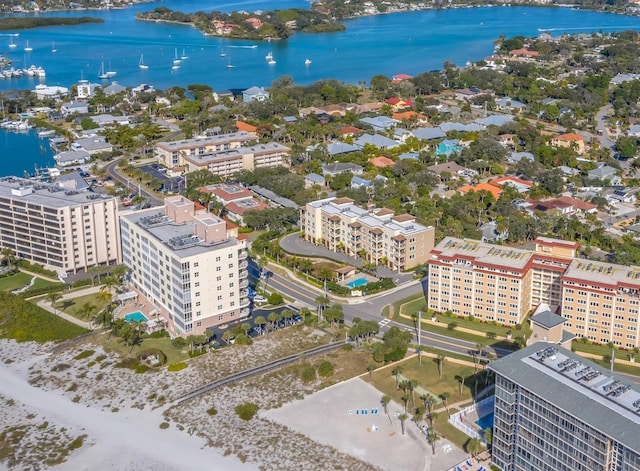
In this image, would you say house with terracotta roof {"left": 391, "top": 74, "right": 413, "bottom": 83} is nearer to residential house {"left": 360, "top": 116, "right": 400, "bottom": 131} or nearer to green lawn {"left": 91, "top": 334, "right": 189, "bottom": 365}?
residential house {"left": 360, "top": 116, "right": 400, "bottom": 131}

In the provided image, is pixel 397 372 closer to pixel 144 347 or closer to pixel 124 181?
pixel 144 347

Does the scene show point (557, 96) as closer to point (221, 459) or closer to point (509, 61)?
point (509, 61)

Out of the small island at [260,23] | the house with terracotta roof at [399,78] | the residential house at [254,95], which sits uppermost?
the small island at [260,23]

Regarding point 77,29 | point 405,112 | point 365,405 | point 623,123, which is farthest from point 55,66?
point 365,405

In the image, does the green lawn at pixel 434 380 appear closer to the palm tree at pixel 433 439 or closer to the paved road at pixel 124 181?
the palm tree at pixel 433 439

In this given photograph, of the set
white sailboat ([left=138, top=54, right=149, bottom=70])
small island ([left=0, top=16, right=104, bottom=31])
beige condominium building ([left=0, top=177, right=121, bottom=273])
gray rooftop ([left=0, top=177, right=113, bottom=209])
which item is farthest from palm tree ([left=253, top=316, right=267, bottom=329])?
small island ([left=0, top=16, right=104, bottom=31])

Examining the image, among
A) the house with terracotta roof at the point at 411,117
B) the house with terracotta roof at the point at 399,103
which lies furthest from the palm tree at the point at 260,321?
the house with terracotta roof at the point at 399,103
